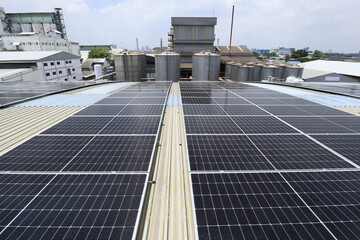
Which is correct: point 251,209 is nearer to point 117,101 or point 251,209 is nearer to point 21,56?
point 117,101

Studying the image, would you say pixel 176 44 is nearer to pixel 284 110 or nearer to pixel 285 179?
pixel 284 110

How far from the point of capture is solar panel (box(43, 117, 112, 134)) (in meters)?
8.95

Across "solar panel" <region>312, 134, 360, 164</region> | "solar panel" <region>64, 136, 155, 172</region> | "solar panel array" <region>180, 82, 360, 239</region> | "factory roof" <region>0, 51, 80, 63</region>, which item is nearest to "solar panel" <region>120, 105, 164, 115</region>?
"solar panel array" <region>180, 82, 360, 239</region>

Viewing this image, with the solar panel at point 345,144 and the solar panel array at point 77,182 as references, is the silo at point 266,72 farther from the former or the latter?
the solar panel array at point 77,182

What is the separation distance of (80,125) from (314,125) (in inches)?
571

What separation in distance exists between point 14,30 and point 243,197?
136 metres

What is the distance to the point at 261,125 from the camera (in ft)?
32.6

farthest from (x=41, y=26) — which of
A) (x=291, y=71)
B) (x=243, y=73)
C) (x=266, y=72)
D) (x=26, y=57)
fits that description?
(x=291, y=71)

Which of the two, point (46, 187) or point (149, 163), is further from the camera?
point (149, 163)

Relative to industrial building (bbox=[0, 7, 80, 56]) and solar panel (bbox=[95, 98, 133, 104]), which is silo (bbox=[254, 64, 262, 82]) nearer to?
solar panel (bbox=[95, 98, 133, 104])

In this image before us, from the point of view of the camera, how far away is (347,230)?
13.1ft

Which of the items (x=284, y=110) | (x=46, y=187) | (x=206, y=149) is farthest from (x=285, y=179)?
(x=284, y=110)

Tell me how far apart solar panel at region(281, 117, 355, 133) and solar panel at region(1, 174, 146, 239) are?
9844 millimetres

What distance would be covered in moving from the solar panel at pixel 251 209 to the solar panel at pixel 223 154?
49 centimetres
